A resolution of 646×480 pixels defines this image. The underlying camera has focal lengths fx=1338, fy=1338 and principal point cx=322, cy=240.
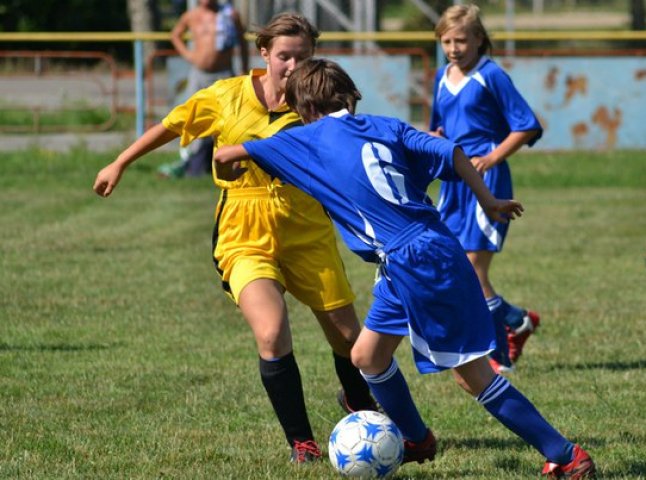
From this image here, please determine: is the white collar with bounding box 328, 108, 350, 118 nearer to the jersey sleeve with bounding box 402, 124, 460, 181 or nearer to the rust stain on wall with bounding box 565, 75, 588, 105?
the jersey sleeve with bounding box 402, 124, 460, 181

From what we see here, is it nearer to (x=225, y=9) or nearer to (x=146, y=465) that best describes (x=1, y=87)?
(x=225, y=9)

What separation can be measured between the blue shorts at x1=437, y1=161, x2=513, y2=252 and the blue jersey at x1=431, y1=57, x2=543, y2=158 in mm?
169

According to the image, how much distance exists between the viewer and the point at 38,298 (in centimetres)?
882

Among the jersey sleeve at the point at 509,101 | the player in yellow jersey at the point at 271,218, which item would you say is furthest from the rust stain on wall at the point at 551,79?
the player in yellow jersey at the point at 271,218

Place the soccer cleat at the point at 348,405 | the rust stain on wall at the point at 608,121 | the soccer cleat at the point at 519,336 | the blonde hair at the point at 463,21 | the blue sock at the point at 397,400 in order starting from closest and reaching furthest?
the blue sock at the point at 397,400
the soccer cleat at the point at 348,405
the blonde hair at the point at 463,21
the soccer cleat at the point at 519,336
the rust stain on wall at the point at 608,121

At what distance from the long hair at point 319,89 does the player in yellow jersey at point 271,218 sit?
464mm

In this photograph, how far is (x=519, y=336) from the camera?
7254 mm

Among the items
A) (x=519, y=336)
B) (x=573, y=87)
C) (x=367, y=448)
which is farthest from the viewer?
(x=573, y=87)

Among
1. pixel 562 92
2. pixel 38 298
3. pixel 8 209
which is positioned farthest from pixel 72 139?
pixel 38 298

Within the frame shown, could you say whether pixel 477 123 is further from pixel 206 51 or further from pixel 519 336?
pixel 206 51

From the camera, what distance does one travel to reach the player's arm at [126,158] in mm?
5273

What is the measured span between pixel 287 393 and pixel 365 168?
1.00 m

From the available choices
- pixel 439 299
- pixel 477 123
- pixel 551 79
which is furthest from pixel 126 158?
pixel 551 79

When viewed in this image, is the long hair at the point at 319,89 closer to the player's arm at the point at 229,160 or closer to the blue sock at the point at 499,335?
the player's arm at the point at 229,160
